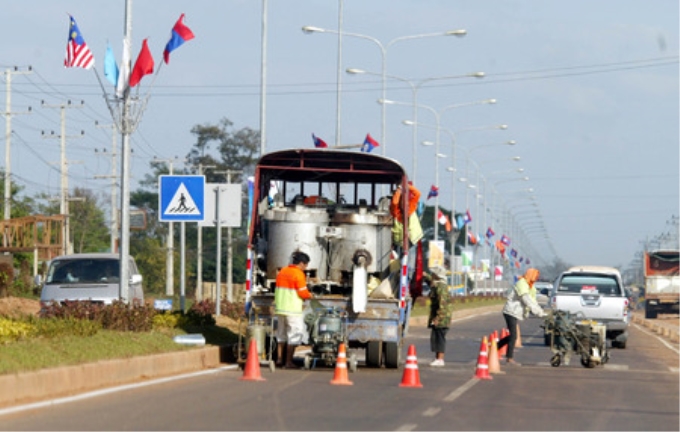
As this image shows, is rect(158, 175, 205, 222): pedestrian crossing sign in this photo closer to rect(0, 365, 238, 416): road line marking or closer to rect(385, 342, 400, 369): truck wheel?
rect(385, 342, 400, 369): truck wheel

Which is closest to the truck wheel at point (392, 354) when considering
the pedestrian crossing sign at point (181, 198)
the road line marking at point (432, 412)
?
the pedestrian crossing sign at point (181, 198)

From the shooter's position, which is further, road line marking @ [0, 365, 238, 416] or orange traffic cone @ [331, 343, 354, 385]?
orange traffic cone @ [331, 343, 354, 385]

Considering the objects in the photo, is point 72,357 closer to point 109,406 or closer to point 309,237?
point 109,406

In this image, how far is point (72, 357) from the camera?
55.9 feet

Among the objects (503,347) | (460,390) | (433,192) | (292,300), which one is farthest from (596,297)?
(433,192)

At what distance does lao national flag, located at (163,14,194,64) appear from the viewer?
92.2 ft

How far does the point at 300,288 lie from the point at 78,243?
75.9 m

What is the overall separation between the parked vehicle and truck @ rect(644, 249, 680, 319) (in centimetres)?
4597

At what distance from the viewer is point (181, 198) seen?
25.3 m

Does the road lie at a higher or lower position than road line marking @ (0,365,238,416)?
lower

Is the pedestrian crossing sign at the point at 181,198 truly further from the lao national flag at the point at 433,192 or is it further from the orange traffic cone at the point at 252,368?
the lao national flag at the point at 433,192

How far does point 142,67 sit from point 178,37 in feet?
6.05

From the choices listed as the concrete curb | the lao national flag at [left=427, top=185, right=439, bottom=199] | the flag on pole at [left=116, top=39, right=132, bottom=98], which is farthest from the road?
the lao national flag at [left=427, top=185, right=439, bottom=199]

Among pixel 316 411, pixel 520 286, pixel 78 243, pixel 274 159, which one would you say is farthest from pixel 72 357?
pixel 78 243
